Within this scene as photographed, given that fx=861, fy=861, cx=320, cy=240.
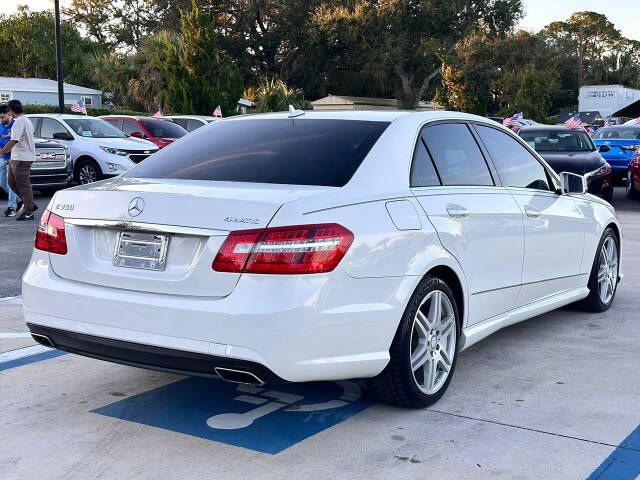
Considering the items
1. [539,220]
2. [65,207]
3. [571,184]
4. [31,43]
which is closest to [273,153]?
[65,207]

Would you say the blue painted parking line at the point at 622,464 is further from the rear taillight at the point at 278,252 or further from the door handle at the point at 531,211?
the door handle at the point at 531,211

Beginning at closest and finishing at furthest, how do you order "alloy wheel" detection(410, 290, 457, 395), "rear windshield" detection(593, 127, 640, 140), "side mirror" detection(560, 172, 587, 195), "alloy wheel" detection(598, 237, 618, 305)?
"alloy wheel" detection(410, 290, 457, 395), "side mirror" detection(560, 172, 587, 195), "alloy wheel" detection(598, 237, 618, 305), "rear windshield" detection(593, 127, 640, 140)

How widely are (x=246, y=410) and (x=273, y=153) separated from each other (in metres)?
1.36

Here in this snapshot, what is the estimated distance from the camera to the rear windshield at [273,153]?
4320 millimetres

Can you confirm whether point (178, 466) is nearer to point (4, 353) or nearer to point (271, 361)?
point (271, 361)

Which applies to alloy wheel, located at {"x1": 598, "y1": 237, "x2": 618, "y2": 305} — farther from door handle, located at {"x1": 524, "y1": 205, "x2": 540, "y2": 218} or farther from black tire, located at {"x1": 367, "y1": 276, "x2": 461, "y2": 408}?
black tire, located at {"x1": 367, "y1": 276, "x2": 461, "y2": 408}

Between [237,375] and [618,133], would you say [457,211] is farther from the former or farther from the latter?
[618,133]

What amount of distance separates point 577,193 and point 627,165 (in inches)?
524

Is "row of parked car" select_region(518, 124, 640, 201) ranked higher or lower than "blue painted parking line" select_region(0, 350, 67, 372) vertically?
higher

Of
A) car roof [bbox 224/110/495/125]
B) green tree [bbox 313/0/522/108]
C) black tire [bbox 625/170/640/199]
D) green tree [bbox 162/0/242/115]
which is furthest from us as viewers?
green tree [bbox 313/0/522/108]

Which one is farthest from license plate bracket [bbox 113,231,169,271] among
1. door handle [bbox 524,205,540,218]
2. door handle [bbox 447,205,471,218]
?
door handle [bbox 524,205,540,218]

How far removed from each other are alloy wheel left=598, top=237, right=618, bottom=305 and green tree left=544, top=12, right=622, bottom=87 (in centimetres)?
8494

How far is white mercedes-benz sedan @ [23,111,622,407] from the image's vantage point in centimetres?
374

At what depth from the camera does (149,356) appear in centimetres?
388
